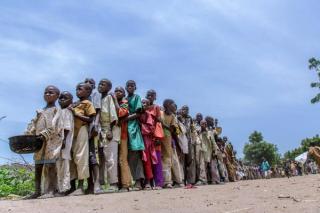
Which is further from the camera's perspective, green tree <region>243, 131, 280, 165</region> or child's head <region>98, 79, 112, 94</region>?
green tree <region>243, 131, 280, 165</region>

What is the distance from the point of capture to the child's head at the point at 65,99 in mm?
7539

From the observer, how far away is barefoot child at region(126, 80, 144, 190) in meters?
8.04

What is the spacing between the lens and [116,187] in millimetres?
7711

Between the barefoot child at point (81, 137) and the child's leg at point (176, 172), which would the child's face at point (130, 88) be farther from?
the child's leg at point (176, 172)

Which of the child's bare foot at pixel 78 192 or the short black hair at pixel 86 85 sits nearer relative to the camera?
the child's bare foot at pixel 78 192

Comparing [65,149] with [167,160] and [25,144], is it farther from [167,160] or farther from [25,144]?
[167,160]

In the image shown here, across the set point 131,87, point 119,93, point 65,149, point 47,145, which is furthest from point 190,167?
point 47,145

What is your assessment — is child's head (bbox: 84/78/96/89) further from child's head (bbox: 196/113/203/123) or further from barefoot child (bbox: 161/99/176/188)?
child's head (bbox: 196/113/203/123)

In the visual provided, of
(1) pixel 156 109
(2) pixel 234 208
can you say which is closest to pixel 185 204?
(2) pixel 234 208

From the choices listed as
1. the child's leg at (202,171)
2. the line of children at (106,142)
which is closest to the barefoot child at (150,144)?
the line of children at (106,142)

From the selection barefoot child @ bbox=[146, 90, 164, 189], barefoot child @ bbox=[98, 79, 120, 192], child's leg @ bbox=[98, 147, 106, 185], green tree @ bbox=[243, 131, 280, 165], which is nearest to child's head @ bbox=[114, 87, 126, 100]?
barefoot child @ bbox=[98, 79, 120, 192]

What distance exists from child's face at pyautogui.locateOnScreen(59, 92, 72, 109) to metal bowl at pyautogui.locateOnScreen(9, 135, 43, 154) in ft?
2.76

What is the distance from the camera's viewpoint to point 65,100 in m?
7.55

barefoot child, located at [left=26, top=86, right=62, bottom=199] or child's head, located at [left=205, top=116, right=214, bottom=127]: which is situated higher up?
child's head, located at [left=205, top=116, right=214, bottom=127]
